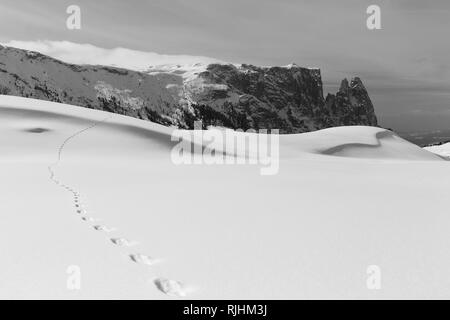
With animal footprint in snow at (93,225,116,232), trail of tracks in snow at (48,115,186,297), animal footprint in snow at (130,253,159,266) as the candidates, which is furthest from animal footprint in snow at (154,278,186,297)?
animal footprint in snow at (93,225,116,232)

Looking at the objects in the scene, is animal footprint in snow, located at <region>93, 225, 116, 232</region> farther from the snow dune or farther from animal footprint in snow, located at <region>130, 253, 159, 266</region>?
animal footprint in snow, located at <region>130, 253, 159, 266</region>

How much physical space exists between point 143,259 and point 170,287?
1094 millimetres

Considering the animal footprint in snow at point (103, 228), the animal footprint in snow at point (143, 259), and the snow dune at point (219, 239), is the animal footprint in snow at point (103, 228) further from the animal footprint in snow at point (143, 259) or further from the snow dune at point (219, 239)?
the animal footprint in snow at point (143, 259)

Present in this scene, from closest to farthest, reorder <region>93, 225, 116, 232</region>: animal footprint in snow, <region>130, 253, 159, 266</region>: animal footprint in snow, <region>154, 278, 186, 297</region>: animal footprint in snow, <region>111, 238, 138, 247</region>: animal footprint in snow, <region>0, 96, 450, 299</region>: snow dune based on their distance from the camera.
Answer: <region>154, 278, 186, 297</region>: animal footprint in snow, <region>0, 96, 450, 299</region>: snow dune, <region>130, 253, 159, 266</region>: animal footprint in snow, <region>111, 238, 138, 247</region>: animal footprint in snow, <region>93, 225, 116, 232</region>: animal footprint in snow

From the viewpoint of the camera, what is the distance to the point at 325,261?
19.4 feet

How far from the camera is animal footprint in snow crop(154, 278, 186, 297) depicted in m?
4.75

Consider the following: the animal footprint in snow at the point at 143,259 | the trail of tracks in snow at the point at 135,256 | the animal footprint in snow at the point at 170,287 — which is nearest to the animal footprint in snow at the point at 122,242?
the trail of tracks in snow at the point at 135,256

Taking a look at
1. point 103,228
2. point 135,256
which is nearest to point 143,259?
point 135,256

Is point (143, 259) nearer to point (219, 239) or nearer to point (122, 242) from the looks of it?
point (122, 242)

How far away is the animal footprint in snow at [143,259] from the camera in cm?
579

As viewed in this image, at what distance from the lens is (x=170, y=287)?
4.92 metres

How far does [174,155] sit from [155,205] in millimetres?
22881

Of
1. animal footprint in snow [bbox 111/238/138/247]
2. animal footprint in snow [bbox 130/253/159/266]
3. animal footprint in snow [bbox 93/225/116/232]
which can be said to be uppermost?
animal footprint in snow [bbox 93/225/116/232]

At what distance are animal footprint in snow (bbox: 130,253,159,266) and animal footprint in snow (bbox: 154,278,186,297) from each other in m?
0.70
